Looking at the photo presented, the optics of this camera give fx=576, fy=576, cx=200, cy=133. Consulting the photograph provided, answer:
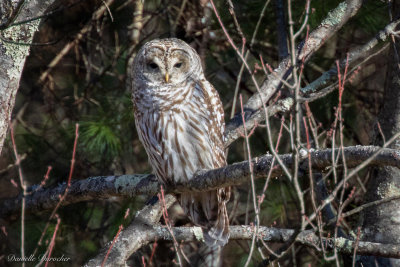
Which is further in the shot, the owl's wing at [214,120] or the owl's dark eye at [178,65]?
the owl's dark eye at [178,65]

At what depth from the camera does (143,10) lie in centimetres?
496

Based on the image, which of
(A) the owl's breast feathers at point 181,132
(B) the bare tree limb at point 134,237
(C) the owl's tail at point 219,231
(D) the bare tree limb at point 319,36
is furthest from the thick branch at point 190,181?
(D) the bare tree limb at point 319,36

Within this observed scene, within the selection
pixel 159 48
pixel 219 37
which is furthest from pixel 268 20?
pixel 159 48

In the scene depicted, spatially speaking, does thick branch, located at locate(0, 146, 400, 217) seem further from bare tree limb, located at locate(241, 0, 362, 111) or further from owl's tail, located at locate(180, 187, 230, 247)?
bare tree limb, located at locate(241, 0, 362, 111)

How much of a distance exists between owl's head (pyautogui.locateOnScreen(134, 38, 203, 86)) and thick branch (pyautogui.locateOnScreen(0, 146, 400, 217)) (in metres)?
0.66

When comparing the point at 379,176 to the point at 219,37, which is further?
the point at 219,37

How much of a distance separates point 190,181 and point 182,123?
1.29ft

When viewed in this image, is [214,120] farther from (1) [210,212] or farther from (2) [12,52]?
(2) [12,52]

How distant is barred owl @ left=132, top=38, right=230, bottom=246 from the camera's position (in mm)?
3533

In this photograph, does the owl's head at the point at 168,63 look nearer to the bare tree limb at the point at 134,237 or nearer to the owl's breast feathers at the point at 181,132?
the owl's breast feathers at the point at 181,132

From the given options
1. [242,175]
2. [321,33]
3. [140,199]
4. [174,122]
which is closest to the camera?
[242,175]

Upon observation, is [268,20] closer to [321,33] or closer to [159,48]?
[321,33]

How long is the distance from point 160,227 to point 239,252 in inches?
59.5

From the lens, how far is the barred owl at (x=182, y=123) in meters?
3.53
